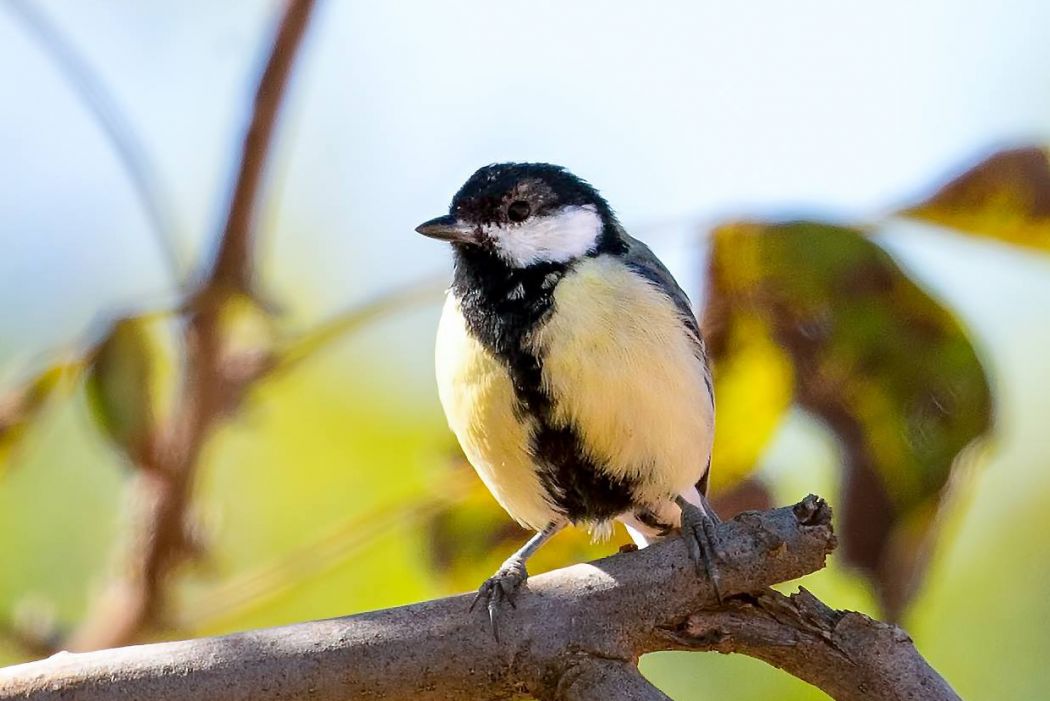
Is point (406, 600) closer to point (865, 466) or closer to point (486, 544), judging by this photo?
point (486, 544)

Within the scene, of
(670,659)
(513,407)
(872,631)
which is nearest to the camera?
(872,631)

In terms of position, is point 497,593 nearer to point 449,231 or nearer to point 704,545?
point 704,545

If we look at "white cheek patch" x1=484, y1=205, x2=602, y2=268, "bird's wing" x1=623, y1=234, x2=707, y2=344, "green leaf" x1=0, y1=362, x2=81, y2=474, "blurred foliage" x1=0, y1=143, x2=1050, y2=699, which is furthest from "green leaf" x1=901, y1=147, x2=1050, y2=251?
"green leaf" x1=0, y1=362, x2=81, y2=474

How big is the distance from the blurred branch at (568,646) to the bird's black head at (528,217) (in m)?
0.77

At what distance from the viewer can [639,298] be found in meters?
2.16

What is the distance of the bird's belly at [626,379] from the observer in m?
2.07

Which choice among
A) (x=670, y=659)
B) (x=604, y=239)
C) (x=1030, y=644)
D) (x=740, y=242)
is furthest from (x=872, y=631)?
(x=1030, y=644)

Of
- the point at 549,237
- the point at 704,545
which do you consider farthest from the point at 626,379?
the point at 704,545

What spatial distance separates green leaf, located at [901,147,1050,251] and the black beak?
830mm

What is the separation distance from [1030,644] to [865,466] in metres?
2.27

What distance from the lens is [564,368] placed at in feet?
6.77

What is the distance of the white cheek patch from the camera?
2.28 metres

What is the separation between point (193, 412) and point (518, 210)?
0.70m

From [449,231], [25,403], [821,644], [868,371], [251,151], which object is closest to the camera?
[821,644]
